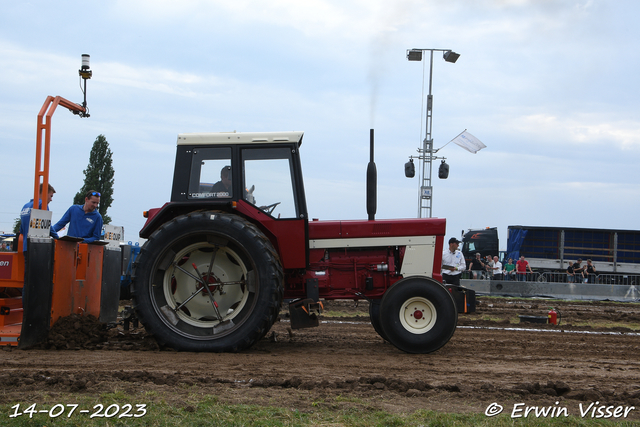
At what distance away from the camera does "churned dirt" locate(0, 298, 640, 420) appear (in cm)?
391

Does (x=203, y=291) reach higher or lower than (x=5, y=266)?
lower

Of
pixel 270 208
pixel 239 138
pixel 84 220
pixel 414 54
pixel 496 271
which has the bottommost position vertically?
pixel 496 271

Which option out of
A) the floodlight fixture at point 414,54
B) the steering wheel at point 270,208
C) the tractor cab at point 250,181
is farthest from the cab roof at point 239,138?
the floodlight fixture at point 414,54

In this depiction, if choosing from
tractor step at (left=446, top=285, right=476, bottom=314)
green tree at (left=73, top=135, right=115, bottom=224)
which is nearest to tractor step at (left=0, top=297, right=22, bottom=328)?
tractor step at (left=446, top=285, right=476, bottom=314)

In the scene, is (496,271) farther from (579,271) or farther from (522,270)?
(579,271)

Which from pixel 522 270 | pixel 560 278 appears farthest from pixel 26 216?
pixel 560 278

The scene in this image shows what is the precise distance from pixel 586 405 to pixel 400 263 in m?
2.87

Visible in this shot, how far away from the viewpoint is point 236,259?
A: 5992 mm

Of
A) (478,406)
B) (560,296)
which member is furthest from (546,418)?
(560,296)

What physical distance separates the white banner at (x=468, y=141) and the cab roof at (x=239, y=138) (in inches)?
513

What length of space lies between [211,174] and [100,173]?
43.5 metres

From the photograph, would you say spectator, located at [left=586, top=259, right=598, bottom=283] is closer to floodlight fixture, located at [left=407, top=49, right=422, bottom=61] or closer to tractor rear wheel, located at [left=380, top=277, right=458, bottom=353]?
floodlight fixture, located at [left=407, top=49, right=422, bottom=61]

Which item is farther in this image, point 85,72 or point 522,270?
Answer: point 522,270

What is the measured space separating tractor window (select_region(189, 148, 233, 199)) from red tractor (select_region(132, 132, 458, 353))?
0.03 ft
